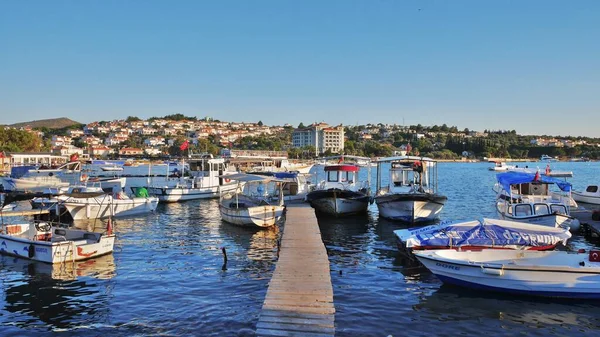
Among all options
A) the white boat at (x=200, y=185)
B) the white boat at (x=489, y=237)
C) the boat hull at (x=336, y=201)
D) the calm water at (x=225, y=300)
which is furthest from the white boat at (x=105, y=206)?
the white boat at (x=489, y=237)

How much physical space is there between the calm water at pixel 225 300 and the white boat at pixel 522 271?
38cm

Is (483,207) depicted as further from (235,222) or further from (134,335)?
(134,335)

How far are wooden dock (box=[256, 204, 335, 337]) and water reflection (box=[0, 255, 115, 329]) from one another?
481 centimetres

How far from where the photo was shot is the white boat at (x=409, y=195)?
91.1ft

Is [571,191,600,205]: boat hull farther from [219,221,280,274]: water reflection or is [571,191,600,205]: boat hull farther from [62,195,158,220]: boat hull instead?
[62,195,158,220]: boat hull

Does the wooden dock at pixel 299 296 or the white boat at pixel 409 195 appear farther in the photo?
the white boat at pixel 409 195

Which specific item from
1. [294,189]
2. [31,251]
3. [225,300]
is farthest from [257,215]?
[294,189]

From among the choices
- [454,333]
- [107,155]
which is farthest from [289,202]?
[107,155]

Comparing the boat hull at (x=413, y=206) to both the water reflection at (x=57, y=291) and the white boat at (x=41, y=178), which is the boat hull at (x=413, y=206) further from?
the white boat at (x=41, y=178)

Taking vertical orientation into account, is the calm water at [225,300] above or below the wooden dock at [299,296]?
below

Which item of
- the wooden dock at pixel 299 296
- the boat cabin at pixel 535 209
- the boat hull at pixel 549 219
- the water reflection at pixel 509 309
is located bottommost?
the water reflection at pixel 509 309

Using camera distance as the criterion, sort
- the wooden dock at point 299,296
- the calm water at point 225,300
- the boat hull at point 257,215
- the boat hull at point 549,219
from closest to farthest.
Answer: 1. the wooden dock at point 299,296
2. the calm water at point 225,300
3. the boat hull at point 549,219
4. the boat hull at point 257,215

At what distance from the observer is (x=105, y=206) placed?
1235 inches

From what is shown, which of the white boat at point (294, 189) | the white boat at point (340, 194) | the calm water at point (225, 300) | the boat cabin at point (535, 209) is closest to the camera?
the calm water at point (225, 300)
